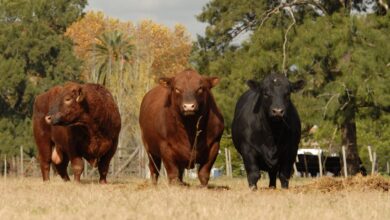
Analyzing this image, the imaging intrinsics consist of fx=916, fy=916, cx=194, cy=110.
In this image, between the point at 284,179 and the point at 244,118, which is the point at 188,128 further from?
the point at 284,179

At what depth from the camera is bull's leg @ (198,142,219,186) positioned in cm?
1246

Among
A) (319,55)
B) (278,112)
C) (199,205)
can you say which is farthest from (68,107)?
(319,55)

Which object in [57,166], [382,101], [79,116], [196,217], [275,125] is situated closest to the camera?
[196,217]

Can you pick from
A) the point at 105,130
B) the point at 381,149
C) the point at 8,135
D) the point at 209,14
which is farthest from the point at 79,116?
the point at 8,135

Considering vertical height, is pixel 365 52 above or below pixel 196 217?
above

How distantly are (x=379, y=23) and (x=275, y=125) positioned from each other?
13.6 meters

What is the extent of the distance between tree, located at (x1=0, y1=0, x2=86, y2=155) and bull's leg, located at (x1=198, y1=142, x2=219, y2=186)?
117ft

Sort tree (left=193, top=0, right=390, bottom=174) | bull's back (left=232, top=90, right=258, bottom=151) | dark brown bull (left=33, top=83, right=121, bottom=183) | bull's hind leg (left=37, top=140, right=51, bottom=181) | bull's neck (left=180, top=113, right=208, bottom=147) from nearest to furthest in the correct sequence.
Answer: bull's neck (left=180, top=113, right=208, bottom=147) < bull's back (left=232, top=90, right=258, bottom=151) < dark brown bull (left=33, top=83, right=121, bottom=183) < bull's hind leg (left=37, top=140, right=51, bottom=181) < tree (left=193, top=0, right=390, bottom=174)

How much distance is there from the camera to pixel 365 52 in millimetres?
23656

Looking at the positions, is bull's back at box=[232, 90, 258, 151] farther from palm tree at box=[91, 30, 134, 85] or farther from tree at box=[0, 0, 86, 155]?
palm tree at box=[91, 30, 134, 85]

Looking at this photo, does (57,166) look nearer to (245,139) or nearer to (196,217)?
(245,139)

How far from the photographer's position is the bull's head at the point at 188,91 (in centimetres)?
1203

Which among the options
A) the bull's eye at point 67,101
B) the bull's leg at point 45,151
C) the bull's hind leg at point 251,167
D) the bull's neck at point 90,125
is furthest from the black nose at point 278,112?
the bull's leg at point 45,151

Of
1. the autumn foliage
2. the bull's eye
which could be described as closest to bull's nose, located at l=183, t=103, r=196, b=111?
the bull's eye
